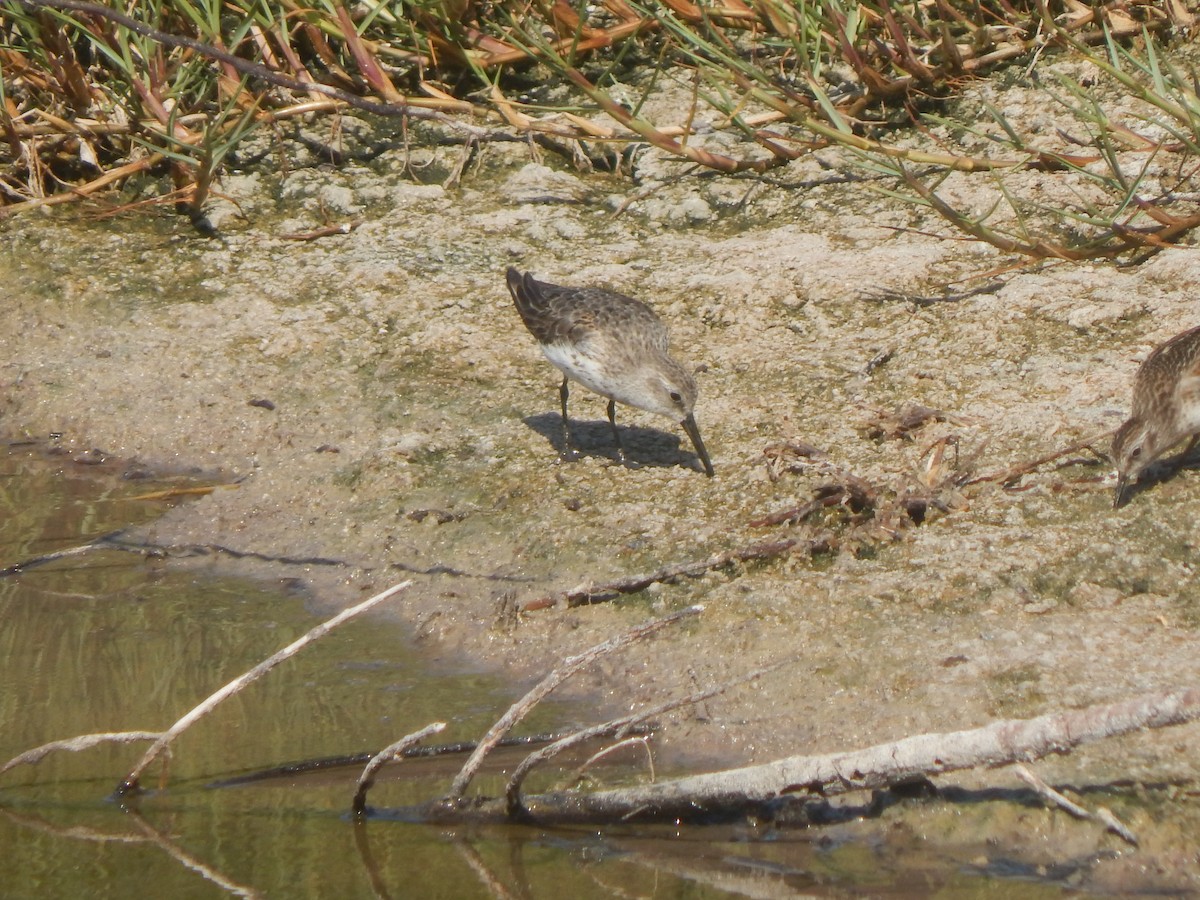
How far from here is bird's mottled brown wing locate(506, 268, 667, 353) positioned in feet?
19.0

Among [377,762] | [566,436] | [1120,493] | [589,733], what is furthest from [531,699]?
[566,436]

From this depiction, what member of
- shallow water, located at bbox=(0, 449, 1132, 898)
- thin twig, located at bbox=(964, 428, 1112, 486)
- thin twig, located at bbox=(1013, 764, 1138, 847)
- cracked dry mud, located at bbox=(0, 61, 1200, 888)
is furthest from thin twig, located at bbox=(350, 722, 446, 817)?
thin twig, located at bbox=(964, 428, 1112, 486)

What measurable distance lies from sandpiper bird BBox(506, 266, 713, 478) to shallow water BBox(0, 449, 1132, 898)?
131cm

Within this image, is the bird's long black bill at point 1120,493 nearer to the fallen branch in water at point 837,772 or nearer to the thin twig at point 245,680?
the fallen branch in water at point 837,772

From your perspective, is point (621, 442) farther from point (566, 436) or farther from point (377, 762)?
point (377, 762)

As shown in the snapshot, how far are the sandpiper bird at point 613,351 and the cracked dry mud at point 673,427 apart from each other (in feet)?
0.76

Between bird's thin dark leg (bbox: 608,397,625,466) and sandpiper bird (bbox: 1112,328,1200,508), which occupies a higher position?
sandpiper bird (bbox: 1112,328,1200,508)

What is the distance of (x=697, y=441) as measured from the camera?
555 cm

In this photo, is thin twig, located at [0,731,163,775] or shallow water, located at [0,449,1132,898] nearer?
shallow water, located at [0,449,1132,898]

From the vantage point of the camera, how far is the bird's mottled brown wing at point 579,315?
579cm

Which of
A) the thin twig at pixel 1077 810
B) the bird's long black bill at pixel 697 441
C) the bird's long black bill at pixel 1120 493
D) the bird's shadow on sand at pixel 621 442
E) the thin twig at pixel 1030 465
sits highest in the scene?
the thin twig at pixel 1077 810

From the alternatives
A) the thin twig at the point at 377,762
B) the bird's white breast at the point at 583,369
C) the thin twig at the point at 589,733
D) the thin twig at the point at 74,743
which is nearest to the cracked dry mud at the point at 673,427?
the bird's white breast at the point at 583,369

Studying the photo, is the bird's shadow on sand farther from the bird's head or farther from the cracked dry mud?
the bird's head

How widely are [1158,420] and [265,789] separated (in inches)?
116
